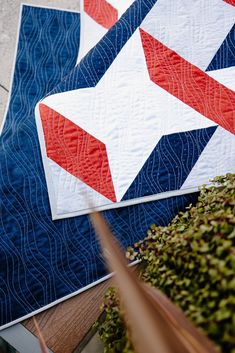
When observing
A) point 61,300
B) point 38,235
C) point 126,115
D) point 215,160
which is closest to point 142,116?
point 126,115

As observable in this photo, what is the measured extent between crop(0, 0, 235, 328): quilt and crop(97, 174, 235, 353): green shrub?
0.27 metres

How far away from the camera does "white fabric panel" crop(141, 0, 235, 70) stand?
5.06 ft

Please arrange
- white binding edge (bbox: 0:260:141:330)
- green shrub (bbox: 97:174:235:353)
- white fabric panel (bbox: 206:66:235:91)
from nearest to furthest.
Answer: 1. green shrub (bbox: 97:174:235:353)
2. white binding edge (bbox: 0:260:141:330)
3. white fabric panel (bbox: 206:66:235:91)

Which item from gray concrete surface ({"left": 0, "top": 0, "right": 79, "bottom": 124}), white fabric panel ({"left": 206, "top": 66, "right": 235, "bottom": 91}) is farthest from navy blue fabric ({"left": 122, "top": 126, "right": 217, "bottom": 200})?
gray concrete surface ({"left": 0, "top": 0, "right": 79, "bottom": 124})

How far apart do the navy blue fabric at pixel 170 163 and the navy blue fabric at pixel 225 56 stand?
27cm

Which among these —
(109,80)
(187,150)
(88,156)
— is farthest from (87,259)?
(109,80)

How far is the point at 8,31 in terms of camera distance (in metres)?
2.19

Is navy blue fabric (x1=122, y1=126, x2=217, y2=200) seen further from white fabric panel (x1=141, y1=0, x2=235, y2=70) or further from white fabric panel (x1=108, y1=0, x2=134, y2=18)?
white fabric panel (x1=108, y1=0, x2=134, y2=18)

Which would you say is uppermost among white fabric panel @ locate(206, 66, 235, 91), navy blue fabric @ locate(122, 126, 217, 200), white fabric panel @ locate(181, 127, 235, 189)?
white fabric panel @ locate(206, 66, 235, 91)

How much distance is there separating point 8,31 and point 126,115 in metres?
1.12

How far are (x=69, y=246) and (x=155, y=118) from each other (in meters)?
0.52

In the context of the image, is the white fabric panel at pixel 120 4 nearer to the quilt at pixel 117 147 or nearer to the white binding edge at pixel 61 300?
the quilt at pixel 117 147

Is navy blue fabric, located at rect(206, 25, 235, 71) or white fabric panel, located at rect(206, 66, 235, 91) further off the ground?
navy blue fabric, located at rect(206, 25, 235, 71)

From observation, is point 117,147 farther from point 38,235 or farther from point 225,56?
point 225,56
